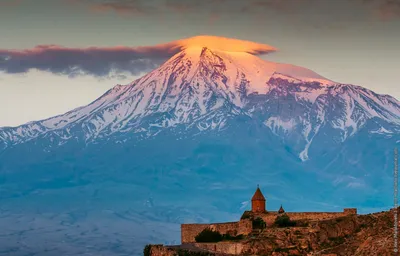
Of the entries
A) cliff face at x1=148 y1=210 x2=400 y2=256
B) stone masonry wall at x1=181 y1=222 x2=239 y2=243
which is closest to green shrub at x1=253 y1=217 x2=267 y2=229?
stone masonry wall at x1=181 y1=222 x2=239 y2=243

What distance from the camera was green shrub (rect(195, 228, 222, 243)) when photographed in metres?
95.3

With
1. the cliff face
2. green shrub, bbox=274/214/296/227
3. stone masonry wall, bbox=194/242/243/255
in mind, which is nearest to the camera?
the cliff face

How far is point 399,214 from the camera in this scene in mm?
88438

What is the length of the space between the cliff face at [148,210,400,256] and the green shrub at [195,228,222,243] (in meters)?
1.93

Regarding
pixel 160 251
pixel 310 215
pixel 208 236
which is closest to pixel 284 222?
pixel 310 215

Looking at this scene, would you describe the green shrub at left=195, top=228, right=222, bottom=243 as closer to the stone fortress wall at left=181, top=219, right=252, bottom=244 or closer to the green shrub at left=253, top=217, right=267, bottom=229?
the stone fortress wall at left=181, top=219, right=252, bottom=244

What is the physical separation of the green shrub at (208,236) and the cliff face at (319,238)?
1930mm

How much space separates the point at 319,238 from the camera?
296 ft

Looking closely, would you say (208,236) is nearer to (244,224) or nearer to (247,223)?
(244,224)

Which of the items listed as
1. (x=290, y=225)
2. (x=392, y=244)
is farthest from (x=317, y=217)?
(x=392, y=244)

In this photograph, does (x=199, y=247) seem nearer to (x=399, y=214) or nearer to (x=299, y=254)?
(x=299, y=254)

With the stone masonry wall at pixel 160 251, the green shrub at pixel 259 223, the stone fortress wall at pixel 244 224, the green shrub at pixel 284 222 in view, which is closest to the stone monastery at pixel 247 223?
the stone fortress wall at pixel 244 224

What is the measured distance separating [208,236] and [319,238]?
31.0 ft

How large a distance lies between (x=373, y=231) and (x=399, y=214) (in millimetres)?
2117
